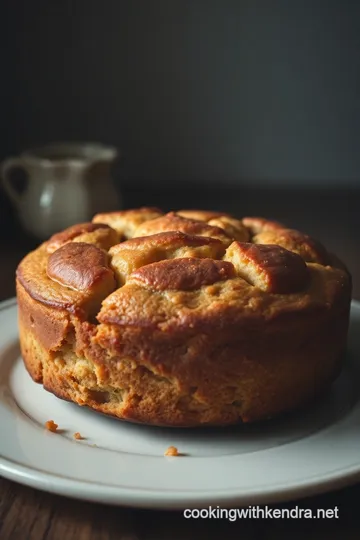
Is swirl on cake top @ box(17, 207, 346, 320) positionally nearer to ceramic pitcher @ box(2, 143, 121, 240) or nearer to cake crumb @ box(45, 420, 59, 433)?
cake crumb @ box(45, 420, 59, 433)

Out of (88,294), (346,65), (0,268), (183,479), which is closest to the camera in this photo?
(183,479)

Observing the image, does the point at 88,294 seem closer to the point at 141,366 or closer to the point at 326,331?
the point at 141,366

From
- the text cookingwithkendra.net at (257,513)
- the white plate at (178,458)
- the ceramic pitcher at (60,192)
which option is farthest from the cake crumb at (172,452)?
Answer: the ceramic pitcher at (60,192)

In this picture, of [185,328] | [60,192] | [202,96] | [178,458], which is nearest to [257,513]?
[178,458]

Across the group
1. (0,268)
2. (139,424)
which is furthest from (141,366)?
(0,268)

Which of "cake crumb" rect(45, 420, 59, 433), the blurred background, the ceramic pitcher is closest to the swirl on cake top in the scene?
"cake crumb" rect(45, 420, 59, 433)

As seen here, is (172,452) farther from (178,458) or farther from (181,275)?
(181,275)

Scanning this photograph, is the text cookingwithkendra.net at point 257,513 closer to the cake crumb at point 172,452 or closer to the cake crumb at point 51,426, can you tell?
the cake crumb at point 172,452
